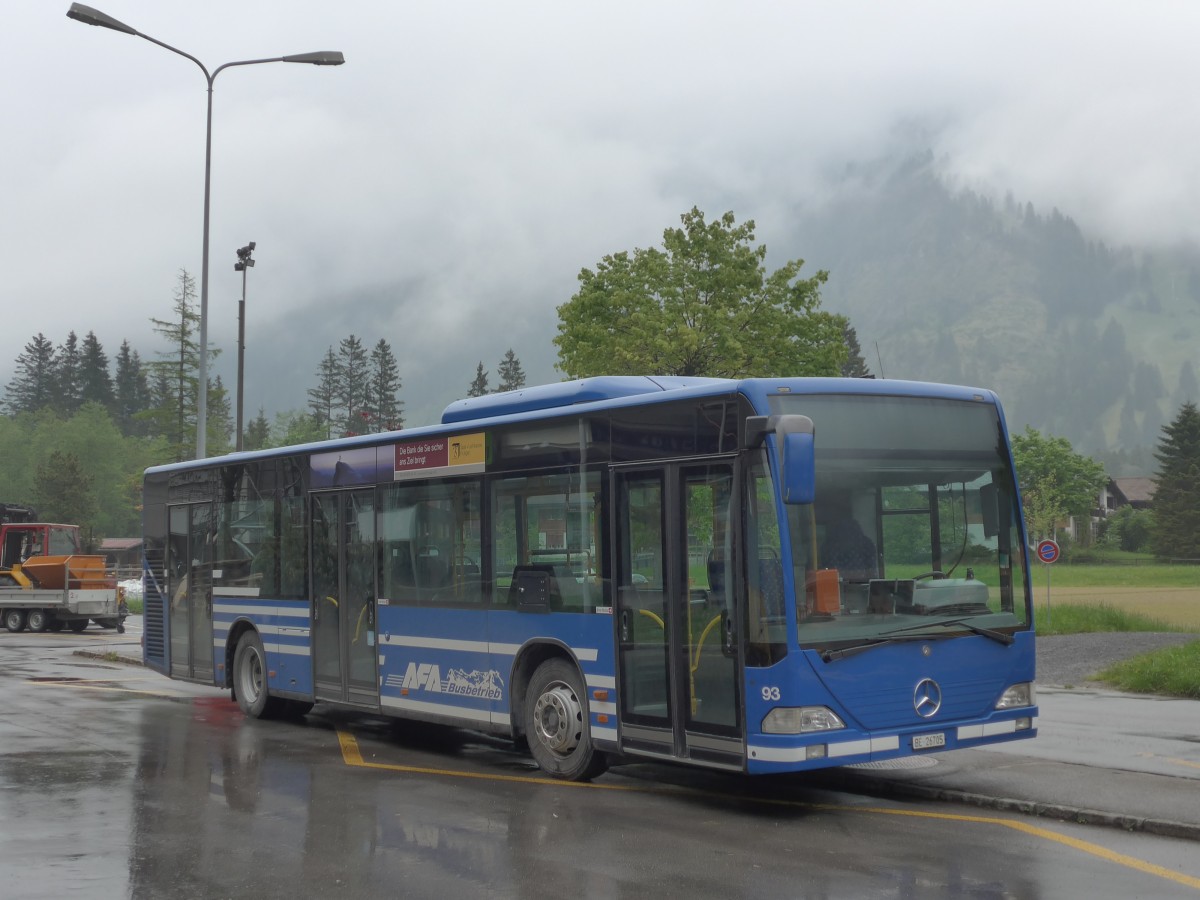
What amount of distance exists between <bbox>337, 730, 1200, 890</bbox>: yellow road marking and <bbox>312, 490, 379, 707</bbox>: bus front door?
0.77 meters

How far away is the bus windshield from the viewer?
9.21 meters

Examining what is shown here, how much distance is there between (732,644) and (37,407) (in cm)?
16730

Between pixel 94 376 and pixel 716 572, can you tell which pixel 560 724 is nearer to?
pixel 716 572

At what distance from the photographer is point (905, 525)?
31.6 ft

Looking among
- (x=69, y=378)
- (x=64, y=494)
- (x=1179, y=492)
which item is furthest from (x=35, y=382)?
(x=1179, y=492)

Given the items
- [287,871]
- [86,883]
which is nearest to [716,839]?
[287,871]

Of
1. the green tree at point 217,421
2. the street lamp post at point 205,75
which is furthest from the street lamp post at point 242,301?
the green tree at point 217,421

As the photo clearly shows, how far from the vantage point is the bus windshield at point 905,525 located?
30.2ft

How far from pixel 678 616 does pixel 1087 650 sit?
1572 centimetres

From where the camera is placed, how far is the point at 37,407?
161875 millimetres

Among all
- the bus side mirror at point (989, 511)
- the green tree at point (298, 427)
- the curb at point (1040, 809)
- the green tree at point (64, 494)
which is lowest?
the curb at point (1040, 809)

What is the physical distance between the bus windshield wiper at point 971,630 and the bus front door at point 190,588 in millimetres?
10206

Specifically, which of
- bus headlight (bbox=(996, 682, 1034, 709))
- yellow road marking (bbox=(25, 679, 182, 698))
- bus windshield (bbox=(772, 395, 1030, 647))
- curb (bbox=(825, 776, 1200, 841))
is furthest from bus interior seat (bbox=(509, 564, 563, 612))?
yellow road marking (bbox=(25, 679, 182, 698))

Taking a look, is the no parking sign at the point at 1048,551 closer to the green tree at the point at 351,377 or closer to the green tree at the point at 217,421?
the green tree at the point at 217,421
